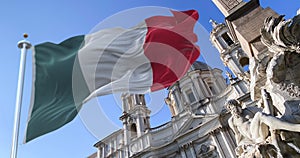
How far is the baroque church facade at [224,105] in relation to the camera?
181 inches

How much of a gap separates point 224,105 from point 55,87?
379 inches

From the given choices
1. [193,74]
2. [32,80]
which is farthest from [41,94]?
[193,74]

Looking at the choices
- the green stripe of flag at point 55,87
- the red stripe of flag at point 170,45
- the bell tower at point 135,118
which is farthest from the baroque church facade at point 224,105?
the green stripe of flag at point 55,87

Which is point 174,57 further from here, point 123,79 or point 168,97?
point 168,97

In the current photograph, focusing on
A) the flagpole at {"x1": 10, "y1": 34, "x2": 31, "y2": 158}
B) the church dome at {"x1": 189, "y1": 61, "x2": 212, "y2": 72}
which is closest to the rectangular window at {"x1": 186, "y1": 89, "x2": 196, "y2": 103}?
the church dome at {"x1": 189, "y1": 61, "x2": 212, "y2": 72}

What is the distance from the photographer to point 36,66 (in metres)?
6.75

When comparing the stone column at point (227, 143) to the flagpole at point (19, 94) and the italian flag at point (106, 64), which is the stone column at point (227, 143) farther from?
the flagpole at point (19, 94)

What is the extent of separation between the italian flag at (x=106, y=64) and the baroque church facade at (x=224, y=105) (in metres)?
2.96

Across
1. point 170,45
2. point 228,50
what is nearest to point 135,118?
point 228,50

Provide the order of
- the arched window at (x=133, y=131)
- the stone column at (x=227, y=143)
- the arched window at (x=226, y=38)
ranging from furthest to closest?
1. the arched window at (x=226, y=38)
2. the arched window at (x=133, y=131)
3. the stone column at (x=227, y=143)

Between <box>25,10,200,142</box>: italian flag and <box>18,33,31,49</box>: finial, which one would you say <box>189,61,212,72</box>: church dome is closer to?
<box>25,10,200,142</box>: italian flag

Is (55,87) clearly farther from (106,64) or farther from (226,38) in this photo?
(226,38)

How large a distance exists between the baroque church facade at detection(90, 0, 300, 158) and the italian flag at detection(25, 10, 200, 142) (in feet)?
9.72

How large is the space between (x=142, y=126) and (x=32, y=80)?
2067 cm
